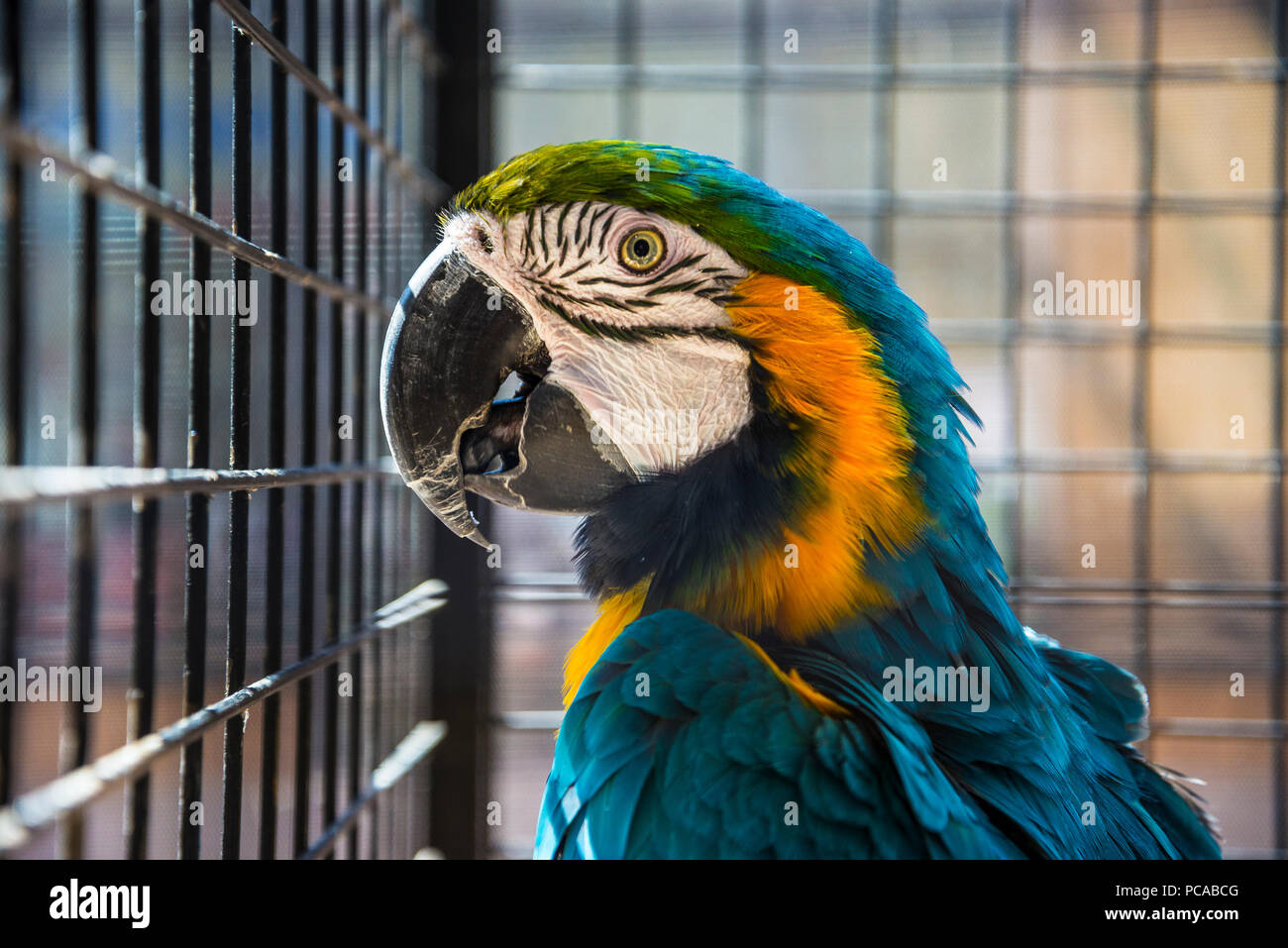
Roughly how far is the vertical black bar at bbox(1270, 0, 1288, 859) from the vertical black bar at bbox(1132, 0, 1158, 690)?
21cm

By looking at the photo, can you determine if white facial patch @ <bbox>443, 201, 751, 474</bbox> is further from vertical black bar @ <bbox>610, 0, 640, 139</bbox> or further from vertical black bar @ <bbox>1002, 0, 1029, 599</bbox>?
vertical black bar @ <bbox>1002, 0, 1029, 599</bbox>

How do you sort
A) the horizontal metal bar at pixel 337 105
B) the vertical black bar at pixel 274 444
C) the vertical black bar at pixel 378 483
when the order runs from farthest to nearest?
the vertical black bar at pixel 378 483 < the vertical black bar at pixel 274 444 < the horizontal metal bar at pixel 337 105

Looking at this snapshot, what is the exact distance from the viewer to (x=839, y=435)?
88cm

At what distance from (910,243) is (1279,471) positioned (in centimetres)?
97

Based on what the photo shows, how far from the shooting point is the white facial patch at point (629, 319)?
→ 915 millimetres

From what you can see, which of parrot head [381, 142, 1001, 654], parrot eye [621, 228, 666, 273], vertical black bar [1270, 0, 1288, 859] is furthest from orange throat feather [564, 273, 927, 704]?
vertical black bar [1270, 0, 1288, 859]

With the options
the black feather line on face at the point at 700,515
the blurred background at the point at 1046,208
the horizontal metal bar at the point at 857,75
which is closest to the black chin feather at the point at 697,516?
the black feather line on face at the point at 700,515

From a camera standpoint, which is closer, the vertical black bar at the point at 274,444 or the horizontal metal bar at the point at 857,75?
the vertical black bar at the point at 274,444

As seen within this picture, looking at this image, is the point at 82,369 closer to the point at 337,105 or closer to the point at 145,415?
the point at 145,415

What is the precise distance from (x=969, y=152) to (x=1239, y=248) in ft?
2.61

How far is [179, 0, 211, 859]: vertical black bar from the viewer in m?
0.78

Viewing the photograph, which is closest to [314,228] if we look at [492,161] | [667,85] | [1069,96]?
[492,161]

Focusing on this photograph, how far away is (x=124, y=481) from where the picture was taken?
648 mm

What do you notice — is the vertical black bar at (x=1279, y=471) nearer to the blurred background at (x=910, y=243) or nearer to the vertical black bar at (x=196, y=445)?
the blurred background at (x=910, y=243)
